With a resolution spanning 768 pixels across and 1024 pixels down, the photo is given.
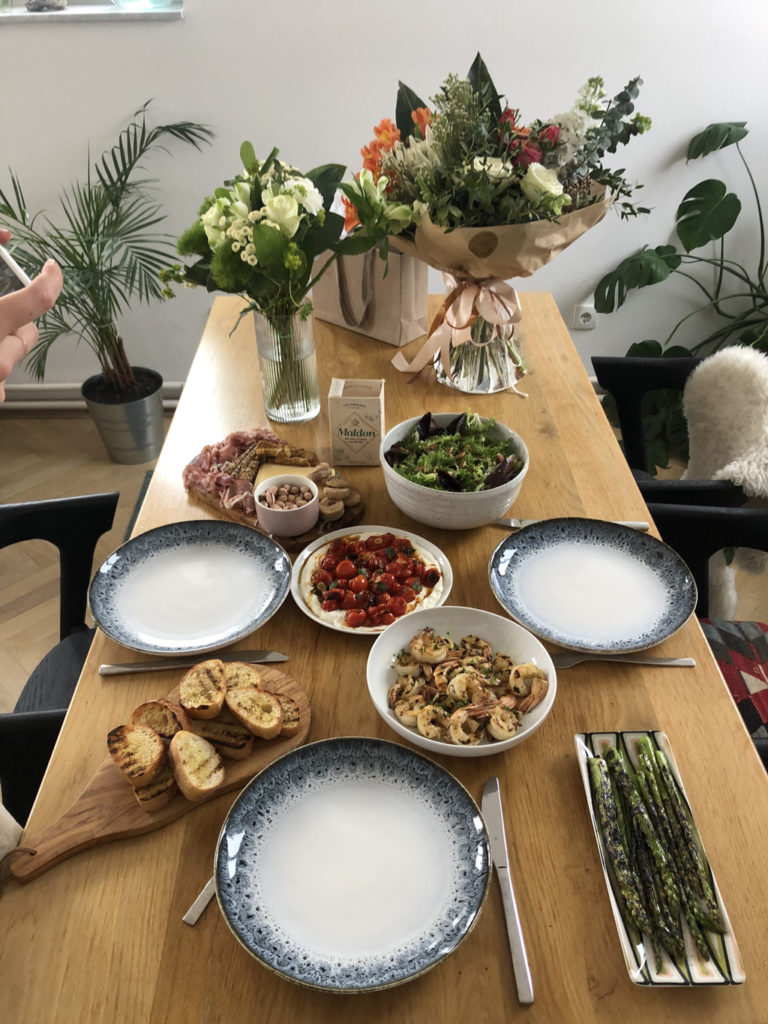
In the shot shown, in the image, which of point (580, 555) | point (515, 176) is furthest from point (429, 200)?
point (580, 555)

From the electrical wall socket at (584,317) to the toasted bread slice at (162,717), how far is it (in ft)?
8.92

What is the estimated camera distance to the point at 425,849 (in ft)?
2.74

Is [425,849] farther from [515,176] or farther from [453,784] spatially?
[515,176]

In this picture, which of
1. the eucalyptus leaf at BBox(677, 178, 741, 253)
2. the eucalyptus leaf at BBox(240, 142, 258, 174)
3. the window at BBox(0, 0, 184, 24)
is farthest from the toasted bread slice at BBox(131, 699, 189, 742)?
the eucalyptus leaf at BBox(677, 178, 741, 253)

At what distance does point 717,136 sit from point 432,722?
8.71 feet

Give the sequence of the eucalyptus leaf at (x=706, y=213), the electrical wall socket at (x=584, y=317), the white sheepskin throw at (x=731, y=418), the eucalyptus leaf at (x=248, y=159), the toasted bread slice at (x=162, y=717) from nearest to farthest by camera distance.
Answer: the toasted bread slice at (x=162, y=717) → the eucalyptus leaf at (x=248, y=159) → the white sheepskin throw at (x=731, y=418) → the eucalyptus leaf at (x=706, y=213) → the electrical wall socket at (x=584, y=317)

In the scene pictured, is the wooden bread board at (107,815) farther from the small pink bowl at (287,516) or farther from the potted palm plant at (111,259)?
the potted palm plant at (111,259)

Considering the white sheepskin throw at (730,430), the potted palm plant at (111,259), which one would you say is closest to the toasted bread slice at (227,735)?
the white sheepskin throw at (730,430)

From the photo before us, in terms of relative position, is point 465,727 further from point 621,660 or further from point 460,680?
point 621,660

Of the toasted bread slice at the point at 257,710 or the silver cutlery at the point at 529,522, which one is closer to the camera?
the toasted bread slice at the point at 257,710

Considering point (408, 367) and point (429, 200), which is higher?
point (429, 200)

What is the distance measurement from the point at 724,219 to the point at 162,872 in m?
2.91

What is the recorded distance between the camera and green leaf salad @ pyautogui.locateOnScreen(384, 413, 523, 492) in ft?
4.17

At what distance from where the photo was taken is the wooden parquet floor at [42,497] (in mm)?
2322
